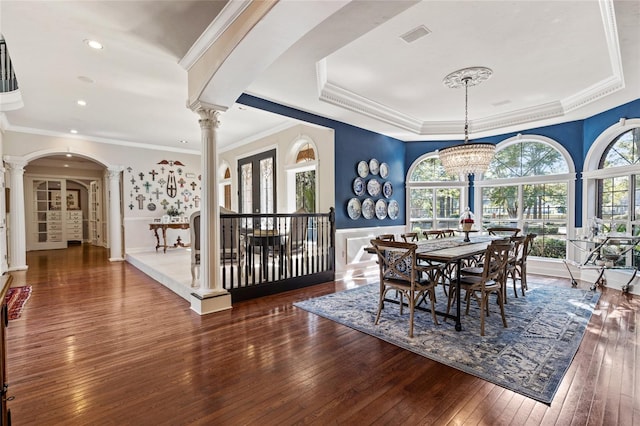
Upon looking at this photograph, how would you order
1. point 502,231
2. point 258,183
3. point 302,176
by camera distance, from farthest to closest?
point 258,183, point 302,176, point 502,231

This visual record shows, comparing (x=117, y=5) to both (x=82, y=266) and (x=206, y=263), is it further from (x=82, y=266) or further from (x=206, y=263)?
(x=82, y=266)

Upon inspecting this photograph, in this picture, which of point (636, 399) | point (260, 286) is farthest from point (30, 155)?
point (636, 399)

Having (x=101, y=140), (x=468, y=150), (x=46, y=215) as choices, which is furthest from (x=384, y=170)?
(x=46, y=215)

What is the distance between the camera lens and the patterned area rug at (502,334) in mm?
2277

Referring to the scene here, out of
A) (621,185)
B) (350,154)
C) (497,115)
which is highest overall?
(497,115)

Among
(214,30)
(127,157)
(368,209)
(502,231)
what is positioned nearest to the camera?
(214,30)

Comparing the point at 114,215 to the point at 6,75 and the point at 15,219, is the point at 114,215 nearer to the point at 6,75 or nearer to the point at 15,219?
the point at 15,219

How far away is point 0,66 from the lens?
15.0 ft

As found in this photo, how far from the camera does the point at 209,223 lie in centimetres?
369

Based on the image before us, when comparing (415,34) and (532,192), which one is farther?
(532,192)

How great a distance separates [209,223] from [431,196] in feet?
17.2

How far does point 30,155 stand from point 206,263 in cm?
563

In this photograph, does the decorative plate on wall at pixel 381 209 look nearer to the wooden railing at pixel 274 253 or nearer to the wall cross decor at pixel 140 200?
the wooden railing at pixel 274 253

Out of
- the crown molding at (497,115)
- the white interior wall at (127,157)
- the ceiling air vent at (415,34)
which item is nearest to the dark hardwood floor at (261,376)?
the crown molding at (497,115)
